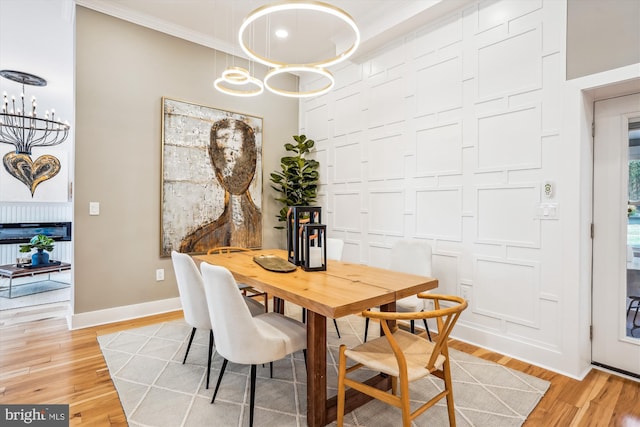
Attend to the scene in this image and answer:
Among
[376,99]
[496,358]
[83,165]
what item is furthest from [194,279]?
[376,99]

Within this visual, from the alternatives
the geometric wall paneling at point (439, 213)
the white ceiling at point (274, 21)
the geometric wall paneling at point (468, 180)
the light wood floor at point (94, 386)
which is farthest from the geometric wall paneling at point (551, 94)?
the light wood floor at point (94, 386)

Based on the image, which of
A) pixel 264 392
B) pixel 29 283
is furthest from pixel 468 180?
pixel 29 283

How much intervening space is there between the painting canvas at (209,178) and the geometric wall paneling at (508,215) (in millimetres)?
2784

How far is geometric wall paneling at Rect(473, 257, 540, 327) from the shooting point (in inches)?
98.0

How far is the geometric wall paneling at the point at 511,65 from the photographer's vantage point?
247cm

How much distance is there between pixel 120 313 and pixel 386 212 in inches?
119

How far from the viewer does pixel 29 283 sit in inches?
199

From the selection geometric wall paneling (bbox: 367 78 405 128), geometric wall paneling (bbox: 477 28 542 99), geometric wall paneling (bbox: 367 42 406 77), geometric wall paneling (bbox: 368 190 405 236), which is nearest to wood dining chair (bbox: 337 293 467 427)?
geometric wall paneling (bbox: 368 190 405 236)

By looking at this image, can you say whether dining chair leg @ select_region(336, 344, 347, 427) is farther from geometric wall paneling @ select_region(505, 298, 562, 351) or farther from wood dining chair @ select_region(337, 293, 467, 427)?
geometric wall paneling @ select_region(505, 298, 562, 351)

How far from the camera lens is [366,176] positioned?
12.6ft

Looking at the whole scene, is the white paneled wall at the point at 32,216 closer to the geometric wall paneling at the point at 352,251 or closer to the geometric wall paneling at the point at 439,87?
the geometric wall paneling at the point at 352,251

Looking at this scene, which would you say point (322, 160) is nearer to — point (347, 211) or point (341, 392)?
point (347, 211)

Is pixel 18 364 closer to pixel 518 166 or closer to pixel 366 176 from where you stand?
pixel 366 176

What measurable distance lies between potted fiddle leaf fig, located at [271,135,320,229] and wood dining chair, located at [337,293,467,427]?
287cm
